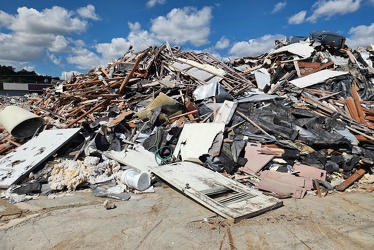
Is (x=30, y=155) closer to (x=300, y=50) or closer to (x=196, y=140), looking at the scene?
(x=196, y=140)

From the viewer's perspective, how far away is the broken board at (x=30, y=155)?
5.32 meters

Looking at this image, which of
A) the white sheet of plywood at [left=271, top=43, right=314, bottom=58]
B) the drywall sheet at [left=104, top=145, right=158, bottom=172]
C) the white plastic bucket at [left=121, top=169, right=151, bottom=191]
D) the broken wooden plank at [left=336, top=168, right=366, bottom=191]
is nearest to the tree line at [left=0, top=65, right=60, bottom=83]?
the white sheet of plywood at [left=271, top=43, right=314, bottom=58]

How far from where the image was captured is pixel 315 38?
38.2 feet

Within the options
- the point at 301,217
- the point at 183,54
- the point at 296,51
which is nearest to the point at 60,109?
the point at 183,54

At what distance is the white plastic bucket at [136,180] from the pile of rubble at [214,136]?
0.9 inches

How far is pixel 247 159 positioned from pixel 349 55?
8058mm

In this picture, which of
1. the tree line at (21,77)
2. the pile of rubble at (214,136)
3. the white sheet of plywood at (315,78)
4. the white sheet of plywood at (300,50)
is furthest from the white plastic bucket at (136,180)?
the tree line at (21,77)

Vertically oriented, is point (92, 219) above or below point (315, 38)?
below

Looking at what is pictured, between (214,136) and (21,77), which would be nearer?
(214,136)

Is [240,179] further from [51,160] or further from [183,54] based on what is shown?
[183,54]

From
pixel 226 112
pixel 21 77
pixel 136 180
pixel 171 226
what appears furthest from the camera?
pixel 21 77

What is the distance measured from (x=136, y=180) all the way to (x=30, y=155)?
2724mm

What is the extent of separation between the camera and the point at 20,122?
7.07m

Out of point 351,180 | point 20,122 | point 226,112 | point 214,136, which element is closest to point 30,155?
point 20,122
